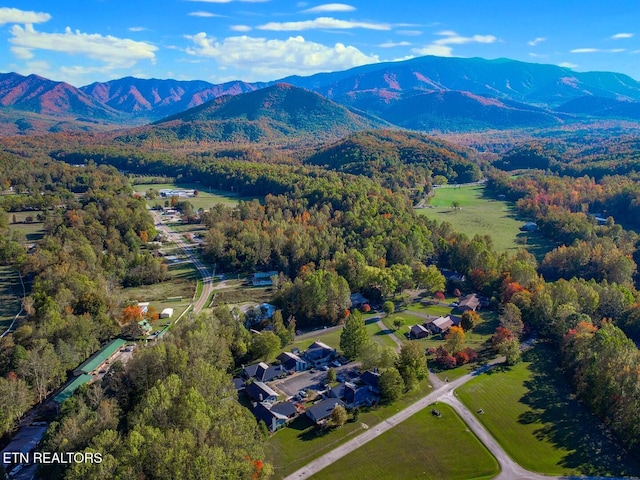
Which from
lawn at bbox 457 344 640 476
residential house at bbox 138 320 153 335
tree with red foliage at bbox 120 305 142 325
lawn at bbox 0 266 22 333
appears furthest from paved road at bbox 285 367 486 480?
lawn at bbox 0 266 22 333

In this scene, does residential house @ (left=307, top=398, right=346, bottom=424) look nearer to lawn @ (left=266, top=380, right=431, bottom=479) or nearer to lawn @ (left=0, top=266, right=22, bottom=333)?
lawn @ (left=266, top=380, right=431, bottom=479)

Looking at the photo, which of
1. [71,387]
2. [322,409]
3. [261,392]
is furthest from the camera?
→ [71,387]

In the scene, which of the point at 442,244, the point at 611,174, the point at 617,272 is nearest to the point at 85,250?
the point at 442,244

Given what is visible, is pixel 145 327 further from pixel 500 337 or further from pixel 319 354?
pixel 500 337

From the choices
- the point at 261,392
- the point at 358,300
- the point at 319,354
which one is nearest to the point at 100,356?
the point at 261,392

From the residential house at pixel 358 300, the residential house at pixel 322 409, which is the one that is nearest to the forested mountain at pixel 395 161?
the residential house at pixel 358 300

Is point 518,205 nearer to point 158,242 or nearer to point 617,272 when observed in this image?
point 617,272
